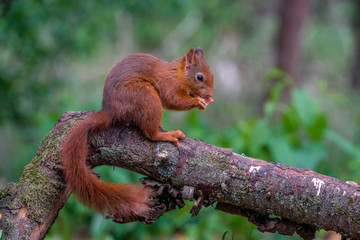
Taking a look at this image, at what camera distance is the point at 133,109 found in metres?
1.76

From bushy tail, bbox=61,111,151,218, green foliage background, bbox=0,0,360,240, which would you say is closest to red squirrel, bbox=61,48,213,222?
bushy tail, bbox=61,111,151,218

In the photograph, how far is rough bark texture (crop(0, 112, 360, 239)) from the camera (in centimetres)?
167

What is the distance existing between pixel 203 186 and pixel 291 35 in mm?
4574

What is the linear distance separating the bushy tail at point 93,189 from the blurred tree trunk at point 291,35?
4.43m

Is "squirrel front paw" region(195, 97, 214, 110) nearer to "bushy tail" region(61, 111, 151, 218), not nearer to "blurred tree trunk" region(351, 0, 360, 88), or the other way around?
"bushy tail" region(61, 111, 151, 218)

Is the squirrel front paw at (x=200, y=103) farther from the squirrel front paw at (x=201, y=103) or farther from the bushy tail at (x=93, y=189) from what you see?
the bushy tail at (x=93, y=189)

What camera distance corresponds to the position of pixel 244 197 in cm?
170

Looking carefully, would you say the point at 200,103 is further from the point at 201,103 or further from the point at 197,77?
the point at 197,77

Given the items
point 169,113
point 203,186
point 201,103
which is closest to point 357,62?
point 169,113

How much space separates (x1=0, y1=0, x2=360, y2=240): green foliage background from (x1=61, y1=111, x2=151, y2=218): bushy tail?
0.59 metres

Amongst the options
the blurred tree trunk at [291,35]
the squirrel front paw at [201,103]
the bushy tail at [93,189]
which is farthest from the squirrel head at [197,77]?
the blurred tree trunk at [291,35]

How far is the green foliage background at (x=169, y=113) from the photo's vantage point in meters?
3.25

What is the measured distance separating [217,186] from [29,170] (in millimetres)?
857

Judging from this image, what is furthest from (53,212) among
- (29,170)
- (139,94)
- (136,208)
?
(139,94)
